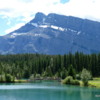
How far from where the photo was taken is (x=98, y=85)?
122 meters

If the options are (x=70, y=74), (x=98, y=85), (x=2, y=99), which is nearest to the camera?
(x=2, y=99)

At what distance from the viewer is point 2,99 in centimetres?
7931

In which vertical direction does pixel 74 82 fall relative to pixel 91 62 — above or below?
below

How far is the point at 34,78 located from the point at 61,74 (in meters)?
24.3

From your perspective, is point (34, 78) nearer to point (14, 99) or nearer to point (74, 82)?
point (74, 82)

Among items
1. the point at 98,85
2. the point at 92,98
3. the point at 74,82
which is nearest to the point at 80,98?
the point at 92,98

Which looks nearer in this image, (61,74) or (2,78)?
(2,78)

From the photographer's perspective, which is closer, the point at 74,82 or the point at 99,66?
the point at 74,82

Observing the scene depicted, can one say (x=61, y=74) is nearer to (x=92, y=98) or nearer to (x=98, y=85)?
(x=98, y=85)

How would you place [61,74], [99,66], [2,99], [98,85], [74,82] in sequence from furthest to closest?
[99,66] < [61,74] < [74,82] < [98,85] < [2,99]

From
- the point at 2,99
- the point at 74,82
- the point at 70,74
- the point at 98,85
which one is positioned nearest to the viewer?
the point at 2,99

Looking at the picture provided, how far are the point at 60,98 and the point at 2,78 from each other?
258 feet

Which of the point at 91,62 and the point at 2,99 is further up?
the point at 91,62

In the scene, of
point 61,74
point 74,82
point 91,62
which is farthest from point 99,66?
point 74,82
